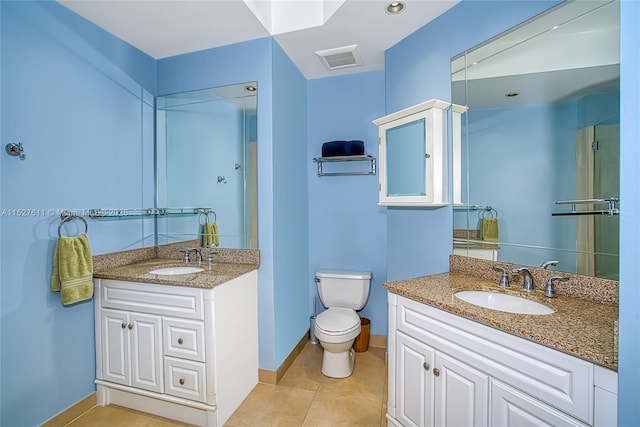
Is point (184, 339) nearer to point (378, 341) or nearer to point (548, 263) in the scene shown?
point (378, 341)

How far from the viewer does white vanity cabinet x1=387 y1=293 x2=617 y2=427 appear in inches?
33.7

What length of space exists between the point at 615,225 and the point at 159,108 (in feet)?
9.67

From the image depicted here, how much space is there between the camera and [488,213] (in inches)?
66.4

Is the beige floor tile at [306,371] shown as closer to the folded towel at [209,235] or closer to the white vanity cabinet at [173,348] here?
the white vanity cabinet at [173,348]

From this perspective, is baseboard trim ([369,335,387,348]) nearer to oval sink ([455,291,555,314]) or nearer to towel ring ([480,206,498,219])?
oval sink ([455,291,555,314])

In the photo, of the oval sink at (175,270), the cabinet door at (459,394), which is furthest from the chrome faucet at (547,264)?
the oval sink at (175,270)

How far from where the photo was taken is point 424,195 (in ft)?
5.98

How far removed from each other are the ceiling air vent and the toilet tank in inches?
70.8

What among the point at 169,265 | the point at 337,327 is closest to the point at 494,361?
the point at 337,327

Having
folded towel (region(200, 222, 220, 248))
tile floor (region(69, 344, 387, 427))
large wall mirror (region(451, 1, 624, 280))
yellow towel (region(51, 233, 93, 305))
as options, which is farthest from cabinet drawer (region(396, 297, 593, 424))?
yellow towel (region(51, 233, 93, 305))

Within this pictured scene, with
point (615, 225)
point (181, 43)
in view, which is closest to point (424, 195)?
point (615, 225)

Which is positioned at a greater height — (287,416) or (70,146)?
(70,146)

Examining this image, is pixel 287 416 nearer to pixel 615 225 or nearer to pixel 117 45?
pixel 615 225

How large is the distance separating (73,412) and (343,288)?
1928 mm
